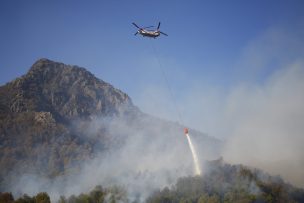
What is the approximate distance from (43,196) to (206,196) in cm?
9125

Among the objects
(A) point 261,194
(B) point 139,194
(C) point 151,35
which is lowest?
(A) point 261,194

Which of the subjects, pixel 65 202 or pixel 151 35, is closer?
pixel 151 35

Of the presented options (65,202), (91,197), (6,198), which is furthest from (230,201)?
(6,198)

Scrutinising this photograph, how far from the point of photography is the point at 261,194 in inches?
7751

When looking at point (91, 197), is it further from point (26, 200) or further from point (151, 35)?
point (151, 35)

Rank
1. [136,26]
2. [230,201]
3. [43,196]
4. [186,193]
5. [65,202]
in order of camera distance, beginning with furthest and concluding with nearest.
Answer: [186,193], [230,201], [65,202], [43,196], [136,26]

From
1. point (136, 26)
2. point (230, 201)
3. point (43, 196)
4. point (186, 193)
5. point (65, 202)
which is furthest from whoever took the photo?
point (186, 193)

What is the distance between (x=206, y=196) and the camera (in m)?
193

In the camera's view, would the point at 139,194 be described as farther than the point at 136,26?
Yes

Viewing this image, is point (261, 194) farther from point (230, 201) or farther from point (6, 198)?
point (6, 198)

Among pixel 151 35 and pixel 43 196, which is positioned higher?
pixel 151 35

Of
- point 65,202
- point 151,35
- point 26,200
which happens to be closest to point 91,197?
Result: point 65,202

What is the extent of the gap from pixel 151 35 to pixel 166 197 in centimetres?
12142

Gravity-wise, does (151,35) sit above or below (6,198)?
above
